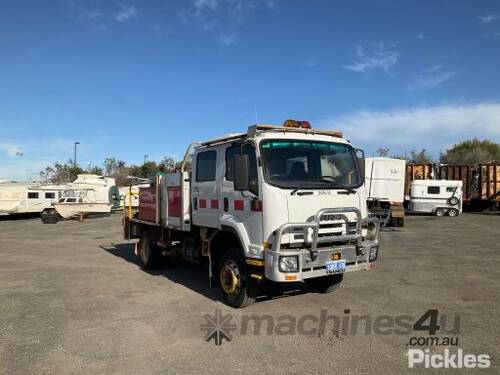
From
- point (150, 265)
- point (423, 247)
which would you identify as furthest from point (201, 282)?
point (423, 247)

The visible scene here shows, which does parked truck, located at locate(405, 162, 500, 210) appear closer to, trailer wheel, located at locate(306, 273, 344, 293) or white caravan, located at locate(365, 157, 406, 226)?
white caravan, located at locate(365, 157, 406, 226)

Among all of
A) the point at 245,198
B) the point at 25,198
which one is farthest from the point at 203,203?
the point at 25,198

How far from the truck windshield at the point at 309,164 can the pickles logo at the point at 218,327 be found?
2.06 metres

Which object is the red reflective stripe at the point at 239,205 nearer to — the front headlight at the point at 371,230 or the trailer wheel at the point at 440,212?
the front headlight at the point at 371,230

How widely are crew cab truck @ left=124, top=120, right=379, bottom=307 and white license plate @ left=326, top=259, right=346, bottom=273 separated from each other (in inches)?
0.6

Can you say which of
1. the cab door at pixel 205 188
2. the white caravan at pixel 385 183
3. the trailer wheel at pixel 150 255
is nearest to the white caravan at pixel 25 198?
the white caravan at pixel 385 183

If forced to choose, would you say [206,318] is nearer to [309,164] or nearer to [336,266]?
[336,266]

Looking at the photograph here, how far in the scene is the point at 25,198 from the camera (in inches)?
1236

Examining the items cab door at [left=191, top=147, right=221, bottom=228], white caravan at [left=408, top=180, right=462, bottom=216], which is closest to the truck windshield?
cab door at [left=191, top=147, right=221, bottom=228]

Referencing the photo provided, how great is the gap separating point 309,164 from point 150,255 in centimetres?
521

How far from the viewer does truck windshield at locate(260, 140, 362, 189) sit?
21.6 ft

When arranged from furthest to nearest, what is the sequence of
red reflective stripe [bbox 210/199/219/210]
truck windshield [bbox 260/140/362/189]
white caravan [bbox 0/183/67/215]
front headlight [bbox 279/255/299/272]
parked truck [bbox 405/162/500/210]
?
parked truck [bbox 405/162/500/210] → white caravan [bbox 0/183/67/215] → red reflective stripe [bbox 210/199/219/210] → truck windshield [bbox 260/140/362/189] → front headlight [bbox 279/255/299/272]

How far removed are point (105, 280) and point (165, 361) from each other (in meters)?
5.06

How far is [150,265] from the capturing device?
421 inches
